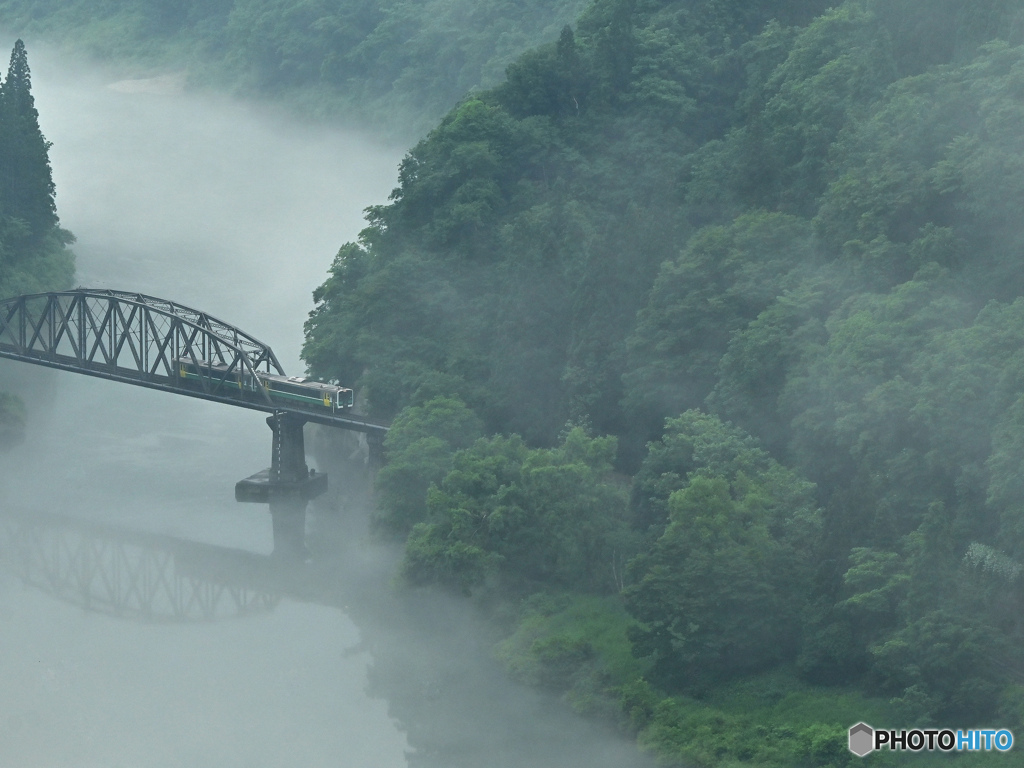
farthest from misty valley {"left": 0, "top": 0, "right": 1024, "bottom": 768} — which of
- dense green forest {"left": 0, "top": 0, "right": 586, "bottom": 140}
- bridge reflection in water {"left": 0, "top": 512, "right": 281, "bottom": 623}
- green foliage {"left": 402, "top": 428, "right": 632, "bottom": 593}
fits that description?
dense green forest {"left": 0, "top": 0, "right": 586, "bottom": 140}

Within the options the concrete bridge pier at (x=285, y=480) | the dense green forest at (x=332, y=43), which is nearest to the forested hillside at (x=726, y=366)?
the concrete bridge pier at (x=285, y=480)

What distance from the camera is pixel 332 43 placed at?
169 meters

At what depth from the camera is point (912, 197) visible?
278 ft

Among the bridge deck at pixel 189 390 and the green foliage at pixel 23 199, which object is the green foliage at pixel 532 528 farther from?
the green foliage at pixel 23 199

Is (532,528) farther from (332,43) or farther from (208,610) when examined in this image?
(332,43)

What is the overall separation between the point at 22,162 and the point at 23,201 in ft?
8.06

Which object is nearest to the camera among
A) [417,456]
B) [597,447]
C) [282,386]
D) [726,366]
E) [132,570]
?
[597,447]

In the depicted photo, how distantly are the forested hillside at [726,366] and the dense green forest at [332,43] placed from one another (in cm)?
3951

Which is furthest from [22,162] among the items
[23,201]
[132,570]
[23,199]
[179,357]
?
[132,570]

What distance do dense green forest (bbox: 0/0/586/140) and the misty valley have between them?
3404 centimetres

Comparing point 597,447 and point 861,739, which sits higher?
point 597,447

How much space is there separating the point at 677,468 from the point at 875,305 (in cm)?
989

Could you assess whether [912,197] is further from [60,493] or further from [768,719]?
[60,493]

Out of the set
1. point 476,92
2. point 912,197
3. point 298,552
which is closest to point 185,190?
point 476,92
